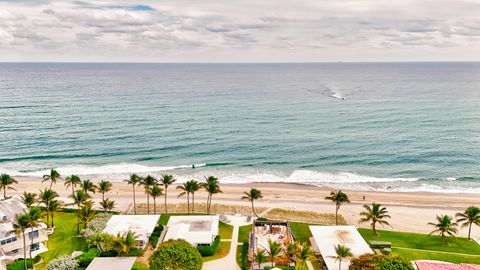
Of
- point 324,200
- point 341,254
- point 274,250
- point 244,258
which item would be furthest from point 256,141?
point 341,254

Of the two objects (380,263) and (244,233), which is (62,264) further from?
(380,263)

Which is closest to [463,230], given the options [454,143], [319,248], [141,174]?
[319,248]

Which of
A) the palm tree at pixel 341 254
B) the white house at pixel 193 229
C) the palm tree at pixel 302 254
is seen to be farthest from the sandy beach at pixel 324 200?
the palm tree at pixel 302 254

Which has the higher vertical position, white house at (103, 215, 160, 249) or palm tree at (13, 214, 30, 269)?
palm tree at (13, 214, 30, 269)

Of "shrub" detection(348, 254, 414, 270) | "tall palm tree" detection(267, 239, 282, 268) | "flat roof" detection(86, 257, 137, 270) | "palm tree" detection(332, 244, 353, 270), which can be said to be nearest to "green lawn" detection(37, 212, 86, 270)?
"flat roof" detection(86, 257, 137, 270)

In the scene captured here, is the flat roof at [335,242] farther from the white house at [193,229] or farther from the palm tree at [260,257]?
the white house at [193,229]

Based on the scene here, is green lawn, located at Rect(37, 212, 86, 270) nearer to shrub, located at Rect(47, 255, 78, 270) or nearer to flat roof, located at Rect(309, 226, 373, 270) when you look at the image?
shrub, located at Rect(47, 255, 78, 270)

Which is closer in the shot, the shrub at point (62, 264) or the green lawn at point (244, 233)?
the shrub at point (62, 264)
